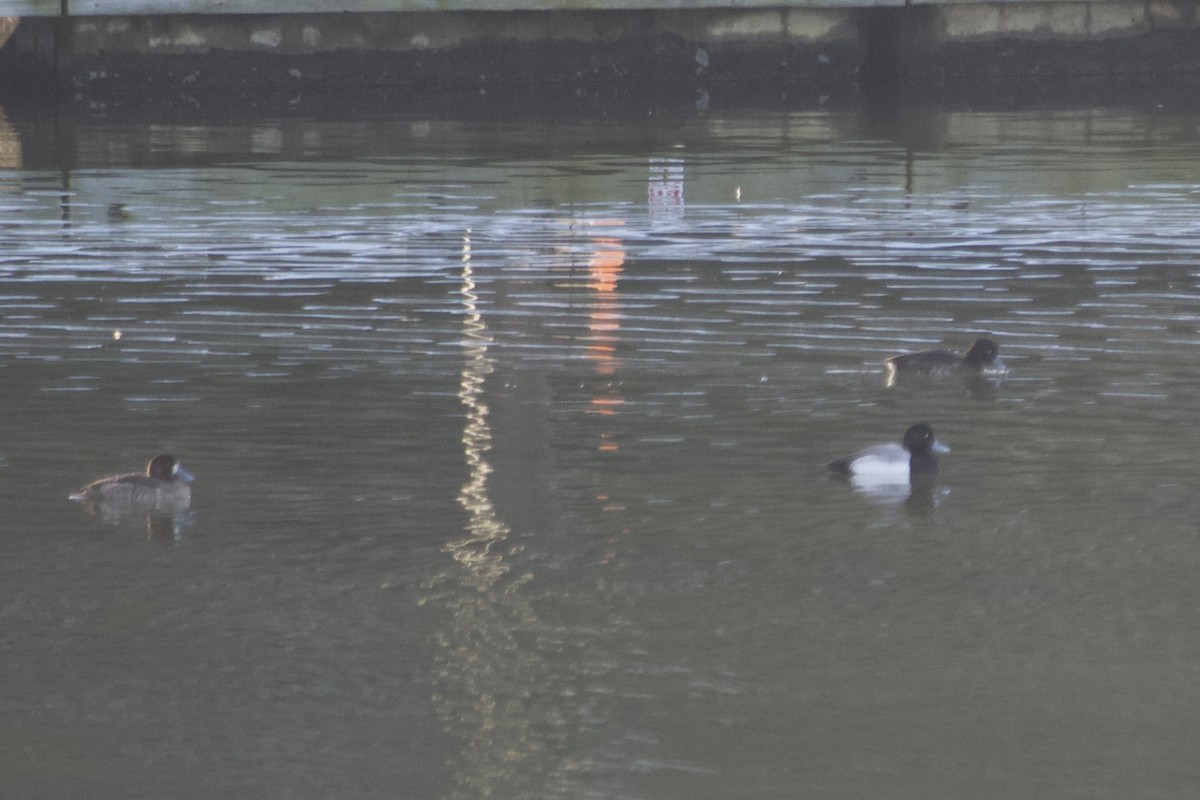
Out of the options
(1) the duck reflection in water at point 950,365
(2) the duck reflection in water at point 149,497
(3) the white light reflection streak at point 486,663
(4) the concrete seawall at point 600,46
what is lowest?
(3) the white light reflection streak at point 486,663

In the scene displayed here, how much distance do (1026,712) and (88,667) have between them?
3.10m

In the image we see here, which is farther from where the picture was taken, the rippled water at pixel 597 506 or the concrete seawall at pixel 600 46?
the concrete seawall at pixel 600 46

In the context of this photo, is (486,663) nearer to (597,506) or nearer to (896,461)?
(597,506)

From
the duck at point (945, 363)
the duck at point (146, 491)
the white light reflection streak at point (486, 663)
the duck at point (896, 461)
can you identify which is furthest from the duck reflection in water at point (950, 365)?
the duck at point (146, 491)

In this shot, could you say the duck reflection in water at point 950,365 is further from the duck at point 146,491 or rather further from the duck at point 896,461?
the duck at point 146,491

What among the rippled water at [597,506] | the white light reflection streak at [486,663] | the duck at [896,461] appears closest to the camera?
the white light reflection streak at [486,663]

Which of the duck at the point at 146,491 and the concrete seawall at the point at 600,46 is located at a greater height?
the concrete seawall at the point at 600,46

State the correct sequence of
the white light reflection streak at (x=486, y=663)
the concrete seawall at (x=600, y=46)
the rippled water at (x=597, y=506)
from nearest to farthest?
the white light reflection streak at (x=486, y=663)
the rippled water at (x=597, y=506)
the concrete seawall at (x=600, y=46)

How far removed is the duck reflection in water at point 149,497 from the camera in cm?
961

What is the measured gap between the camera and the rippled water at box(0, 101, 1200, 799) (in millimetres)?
6945

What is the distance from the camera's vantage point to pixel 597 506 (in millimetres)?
9734

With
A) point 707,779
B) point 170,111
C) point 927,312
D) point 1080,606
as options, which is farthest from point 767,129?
point 707,779

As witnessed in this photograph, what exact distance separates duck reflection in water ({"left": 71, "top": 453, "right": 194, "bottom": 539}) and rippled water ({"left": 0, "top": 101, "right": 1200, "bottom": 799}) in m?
0.08

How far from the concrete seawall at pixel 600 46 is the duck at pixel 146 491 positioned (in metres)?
23.7
